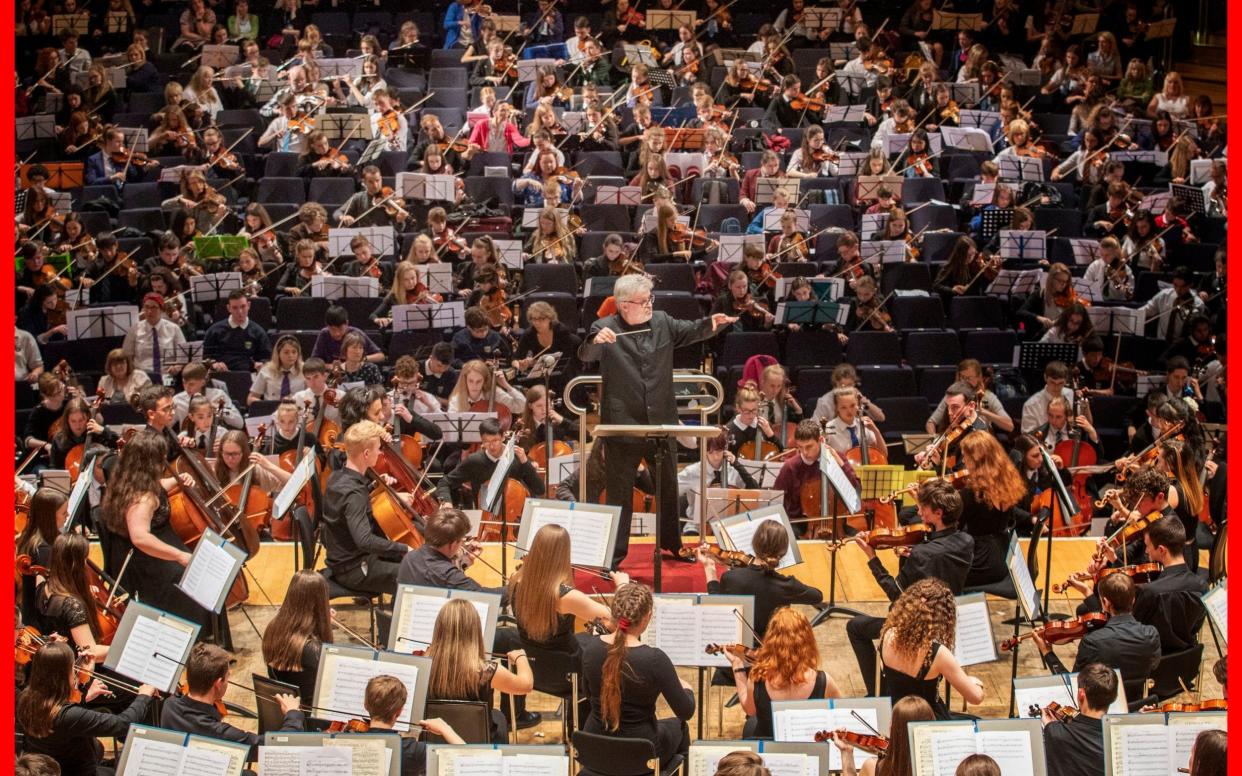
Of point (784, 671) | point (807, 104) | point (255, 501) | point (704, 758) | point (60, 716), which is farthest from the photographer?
point (807, 104)

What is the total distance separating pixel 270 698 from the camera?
5859mm

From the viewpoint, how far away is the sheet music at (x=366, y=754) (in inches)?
212

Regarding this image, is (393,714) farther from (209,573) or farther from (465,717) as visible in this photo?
(209,573)

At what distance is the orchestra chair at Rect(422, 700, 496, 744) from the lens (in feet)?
19.2

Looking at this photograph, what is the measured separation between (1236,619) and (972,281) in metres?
8.00

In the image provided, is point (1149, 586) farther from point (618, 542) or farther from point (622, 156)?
point (622, 156)

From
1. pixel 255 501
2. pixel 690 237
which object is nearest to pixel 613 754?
pixel 255 501

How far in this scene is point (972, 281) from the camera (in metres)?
12.7

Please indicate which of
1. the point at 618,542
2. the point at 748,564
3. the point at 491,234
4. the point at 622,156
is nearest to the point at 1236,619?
the point at 748,564

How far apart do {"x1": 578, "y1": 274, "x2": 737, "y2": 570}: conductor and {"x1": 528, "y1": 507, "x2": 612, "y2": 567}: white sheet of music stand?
59 centimetres

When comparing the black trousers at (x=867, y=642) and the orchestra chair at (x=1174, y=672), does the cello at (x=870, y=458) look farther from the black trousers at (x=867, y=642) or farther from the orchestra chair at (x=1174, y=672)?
the orchestra chair at (x=1174, y=672)

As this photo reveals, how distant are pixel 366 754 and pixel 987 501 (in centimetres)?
355

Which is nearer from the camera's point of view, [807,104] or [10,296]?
[10,296]

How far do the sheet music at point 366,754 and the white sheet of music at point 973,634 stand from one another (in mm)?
2394
